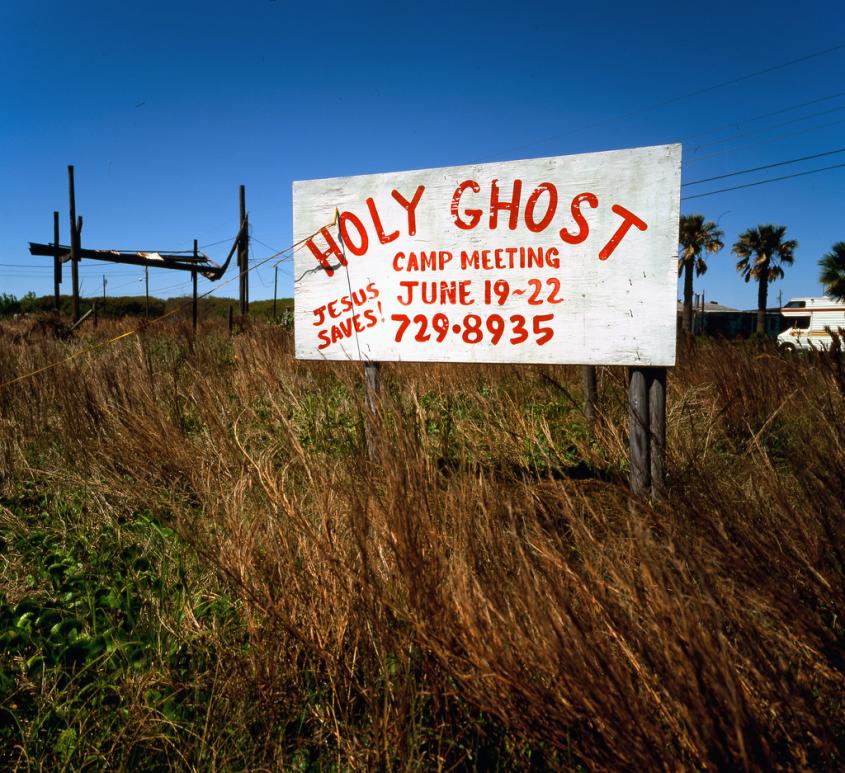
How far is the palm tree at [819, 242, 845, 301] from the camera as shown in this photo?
30234 mm

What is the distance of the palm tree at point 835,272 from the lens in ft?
99.2

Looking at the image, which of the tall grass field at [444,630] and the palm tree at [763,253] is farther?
the palm tree at [763,253]

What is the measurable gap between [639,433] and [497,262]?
107cm

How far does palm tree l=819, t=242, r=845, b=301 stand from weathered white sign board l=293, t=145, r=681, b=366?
115 feet

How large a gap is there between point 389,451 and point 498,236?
160 centimetres

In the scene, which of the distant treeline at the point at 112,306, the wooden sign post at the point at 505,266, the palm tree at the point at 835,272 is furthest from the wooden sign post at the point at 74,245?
the palm tree at the point at 835,272

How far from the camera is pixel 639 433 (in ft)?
8.54

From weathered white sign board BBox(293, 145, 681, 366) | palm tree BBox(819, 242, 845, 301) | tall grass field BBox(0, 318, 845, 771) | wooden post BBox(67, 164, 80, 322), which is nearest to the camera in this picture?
tall grass field BBox(0, 318, 845, 771)

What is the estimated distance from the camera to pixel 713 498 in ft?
4.44

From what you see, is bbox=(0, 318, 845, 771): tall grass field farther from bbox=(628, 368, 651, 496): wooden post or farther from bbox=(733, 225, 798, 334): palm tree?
bbox=(733, 225, 798, 334): palm tree

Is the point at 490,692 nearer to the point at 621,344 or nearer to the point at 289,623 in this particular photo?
the point at 289,623

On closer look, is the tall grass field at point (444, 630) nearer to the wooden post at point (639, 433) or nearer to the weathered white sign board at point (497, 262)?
the wooden post at point (639, 433)

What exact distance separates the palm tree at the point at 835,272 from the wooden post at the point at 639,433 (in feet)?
115

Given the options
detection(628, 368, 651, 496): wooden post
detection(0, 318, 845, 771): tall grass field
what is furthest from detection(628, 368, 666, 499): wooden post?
detection(0, 318, 845, 771): tall grass field
